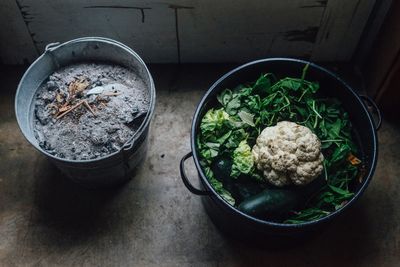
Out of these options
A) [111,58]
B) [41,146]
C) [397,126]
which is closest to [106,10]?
[111,58]

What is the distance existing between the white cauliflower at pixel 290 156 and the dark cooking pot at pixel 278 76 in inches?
6.9

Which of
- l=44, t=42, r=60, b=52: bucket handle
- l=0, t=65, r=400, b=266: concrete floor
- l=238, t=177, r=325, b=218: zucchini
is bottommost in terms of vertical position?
l=0, t=65, r=400, b=266: concrete floor

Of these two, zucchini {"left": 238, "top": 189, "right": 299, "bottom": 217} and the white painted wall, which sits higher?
the white painted wall

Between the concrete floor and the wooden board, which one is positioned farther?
the wooden board

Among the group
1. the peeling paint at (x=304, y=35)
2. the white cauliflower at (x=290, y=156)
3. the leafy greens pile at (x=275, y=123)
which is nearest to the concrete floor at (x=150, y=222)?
the leafy greens pile at (x=275, y=123)

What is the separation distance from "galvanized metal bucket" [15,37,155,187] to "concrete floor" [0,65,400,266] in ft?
0.43

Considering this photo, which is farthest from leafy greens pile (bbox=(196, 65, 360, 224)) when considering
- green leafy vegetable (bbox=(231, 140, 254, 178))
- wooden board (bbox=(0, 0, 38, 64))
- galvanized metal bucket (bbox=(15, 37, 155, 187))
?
wooden board (bbox=(0, 0, 38, 64))

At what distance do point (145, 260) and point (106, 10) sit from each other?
1067 millimetres

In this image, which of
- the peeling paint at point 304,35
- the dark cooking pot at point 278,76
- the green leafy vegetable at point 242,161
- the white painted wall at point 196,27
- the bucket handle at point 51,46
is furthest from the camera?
the peeling paint at point 304,35

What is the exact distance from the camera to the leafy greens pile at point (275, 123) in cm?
180

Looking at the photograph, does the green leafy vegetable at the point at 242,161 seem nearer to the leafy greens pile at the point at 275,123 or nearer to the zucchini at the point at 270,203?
the leafy greens pile at the point at 275,123

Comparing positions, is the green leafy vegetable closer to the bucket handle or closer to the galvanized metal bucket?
the galvanized metal bucket

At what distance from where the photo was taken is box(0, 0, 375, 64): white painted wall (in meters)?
2.10

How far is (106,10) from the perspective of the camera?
2.12 m
